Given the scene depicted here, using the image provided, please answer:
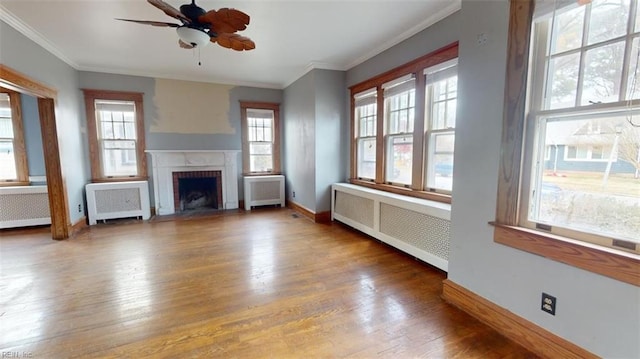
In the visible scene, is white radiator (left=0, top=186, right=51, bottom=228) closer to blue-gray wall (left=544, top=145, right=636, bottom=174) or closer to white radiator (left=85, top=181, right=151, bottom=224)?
white radiator (left=85, top=181, right=151, bottom=224)

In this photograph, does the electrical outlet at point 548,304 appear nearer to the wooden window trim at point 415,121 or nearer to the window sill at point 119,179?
the wooden window trim at point 415,121

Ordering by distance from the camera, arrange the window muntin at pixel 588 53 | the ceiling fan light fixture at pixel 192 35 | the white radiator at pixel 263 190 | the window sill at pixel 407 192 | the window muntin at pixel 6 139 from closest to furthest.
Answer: the window muntin at pixel 588 53, the ceiling fan light fixture at pixel 192 35, the window sill at pixel 407 192, the window muntin at pixel 6 139, the white radiator at pixel 263 190

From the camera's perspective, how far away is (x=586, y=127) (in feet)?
5.33

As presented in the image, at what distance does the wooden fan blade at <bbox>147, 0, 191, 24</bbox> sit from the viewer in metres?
2.03

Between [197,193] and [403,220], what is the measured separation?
4.51m

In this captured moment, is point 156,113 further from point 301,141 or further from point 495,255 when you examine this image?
point 495,255

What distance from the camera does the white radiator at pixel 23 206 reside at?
4.34m

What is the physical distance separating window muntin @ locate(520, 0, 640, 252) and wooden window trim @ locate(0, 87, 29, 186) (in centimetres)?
685

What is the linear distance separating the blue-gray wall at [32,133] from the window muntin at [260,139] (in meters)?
3.48

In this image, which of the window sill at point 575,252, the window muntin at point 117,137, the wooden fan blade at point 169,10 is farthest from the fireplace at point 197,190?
the window sill at point 575,252

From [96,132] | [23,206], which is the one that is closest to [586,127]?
[96,132]

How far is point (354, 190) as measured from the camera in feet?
13.9

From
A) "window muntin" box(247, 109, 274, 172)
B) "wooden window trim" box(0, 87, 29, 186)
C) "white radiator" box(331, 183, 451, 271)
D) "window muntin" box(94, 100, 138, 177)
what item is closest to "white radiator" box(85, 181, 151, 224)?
"window muntin" box(94, 100, 138, 177)

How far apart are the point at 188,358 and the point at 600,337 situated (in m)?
2.37
